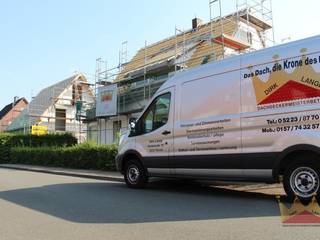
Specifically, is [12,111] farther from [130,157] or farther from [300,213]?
[300,213]

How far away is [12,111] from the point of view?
68062mm

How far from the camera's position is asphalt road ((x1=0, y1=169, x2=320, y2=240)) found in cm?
666

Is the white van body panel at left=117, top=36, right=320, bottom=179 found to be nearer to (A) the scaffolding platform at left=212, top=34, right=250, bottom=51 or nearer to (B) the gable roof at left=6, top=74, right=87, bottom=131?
(A) the scaffolding platform at left=212, top=34, right=250, bottom=51

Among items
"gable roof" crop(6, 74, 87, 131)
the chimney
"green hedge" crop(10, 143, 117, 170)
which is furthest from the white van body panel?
"gable roof" crop(6, 74, 87, 131)

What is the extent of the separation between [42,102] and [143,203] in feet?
146

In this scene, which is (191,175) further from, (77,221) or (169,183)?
(77,221)

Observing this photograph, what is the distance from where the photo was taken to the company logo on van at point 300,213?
7.11m

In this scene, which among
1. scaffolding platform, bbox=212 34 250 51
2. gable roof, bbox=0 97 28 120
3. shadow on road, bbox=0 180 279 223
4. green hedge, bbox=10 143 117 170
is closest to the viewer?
shadow on road, bbox=0 180 279 223

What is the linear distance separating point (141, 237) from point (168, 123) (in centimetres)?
505

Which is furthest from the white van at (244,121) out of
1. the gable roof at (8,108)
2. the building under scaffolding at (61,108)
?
the gable roof at (8,108)

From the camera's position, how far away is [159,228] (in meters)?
7.02

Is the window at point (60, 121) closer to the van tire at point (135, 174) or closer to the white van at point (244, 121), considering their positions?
the van tire at point (135, 174)

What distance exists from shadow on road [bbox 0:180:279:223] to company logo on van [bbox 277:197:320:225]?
0.20 m

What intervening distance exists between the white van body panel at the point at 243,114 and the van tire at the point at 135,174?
655 millimetres
